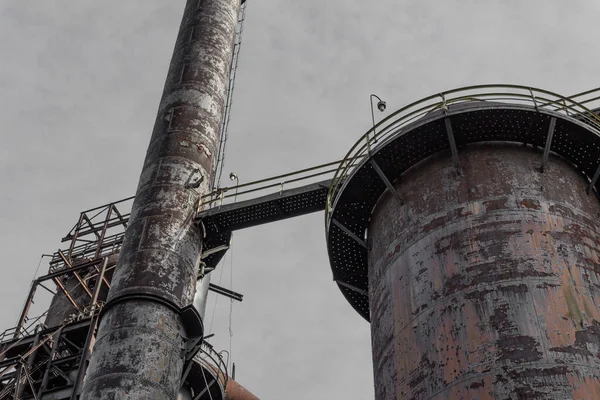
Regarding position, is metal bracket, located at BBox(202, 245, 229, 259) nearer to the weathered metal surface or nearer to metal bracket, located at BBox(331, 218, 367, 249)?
metal bracket, located at BBox(331, 218, 367, 249)

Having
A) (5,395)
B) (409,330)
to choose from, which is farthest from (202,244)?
(409,330)

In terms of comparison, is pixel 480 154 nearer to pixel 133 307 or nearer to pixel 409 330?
pixel 409 330

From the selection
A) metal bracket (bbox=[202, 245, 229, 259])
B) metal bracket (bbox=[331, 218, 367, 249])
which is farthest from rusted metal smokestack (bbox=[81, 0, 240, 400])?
metal bracket (bbox=[331, 218, 367, 249])

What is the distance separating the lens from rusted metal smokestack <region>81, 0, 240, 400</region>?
1661 cm

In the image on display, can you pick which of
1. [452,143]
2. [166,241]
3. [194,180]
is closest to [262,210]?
[194,180]

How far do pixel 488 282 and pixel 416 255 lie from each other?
1.68 meters

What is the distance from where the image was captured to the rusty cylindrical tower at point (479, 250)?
10555 millimetres

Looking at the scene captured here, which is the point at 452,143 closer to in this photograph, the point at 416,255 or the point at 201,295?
the point at 416,255

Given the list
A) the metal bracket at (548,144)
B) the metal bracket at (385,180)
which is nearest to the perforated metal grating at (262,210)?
the metal bracket at (385,180)

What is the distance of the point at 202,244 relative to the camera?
2027 centimetres

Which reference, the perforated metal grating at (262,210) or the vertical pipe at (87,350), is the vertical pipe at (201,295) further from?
the vertical pipe at (87,350)

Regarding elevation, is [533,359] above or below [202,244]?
below

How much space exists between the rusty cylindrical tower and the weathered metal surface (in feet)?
0.07

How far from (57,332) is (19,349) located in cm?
262
